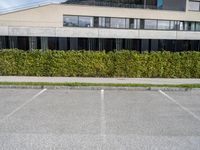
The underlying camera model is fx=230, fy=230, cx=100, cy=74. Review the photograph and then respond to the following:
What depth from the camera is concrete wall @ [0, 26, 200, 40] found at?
22484mm

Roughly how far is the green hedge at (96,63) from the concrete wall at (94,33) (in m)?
11.4

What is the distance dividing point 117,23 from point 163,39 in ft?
20.9

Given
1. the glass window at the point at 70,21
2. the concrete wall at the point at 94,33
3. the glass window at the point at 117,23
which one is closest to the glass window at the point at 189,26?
the concrete wall at the point at 94,33

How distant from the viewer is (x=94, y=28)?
25500 mm

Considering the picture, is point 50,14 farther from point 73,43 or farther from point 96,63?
point 96,63

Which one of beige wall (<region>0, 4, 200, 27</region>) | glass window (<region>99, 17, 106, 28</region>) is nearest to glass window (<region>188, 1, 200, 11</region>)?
beige wall (<region>0, 4, 200, 27</region>)

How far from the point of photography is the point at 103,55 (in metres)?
12.0

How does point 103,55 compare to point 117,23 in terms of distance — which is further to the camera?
point 117,23

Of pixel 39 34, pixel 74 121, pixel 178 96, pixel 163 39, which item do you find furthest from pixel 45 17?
pixel 74 121

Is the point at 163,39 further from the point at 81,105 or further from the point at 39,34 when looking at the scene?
the point at 81,105

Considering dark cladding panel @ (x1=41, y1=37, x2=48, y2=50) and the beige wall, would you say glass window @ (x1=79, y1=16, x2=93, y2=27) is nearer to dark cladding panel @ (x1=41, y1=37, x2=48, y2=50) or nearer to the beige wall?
the beige wall

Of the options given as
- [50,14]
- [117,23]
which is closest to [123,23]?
[117,23]

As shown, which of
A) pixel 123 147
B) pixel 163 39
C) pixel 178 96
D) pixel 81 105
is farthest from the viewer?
pixel 163 39

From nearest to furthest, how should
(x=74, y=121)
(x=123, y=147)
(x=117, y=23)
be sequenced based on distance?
1. (x=123, y=147)
2. (x=74, y=121)
3. (x=117, y=23)
